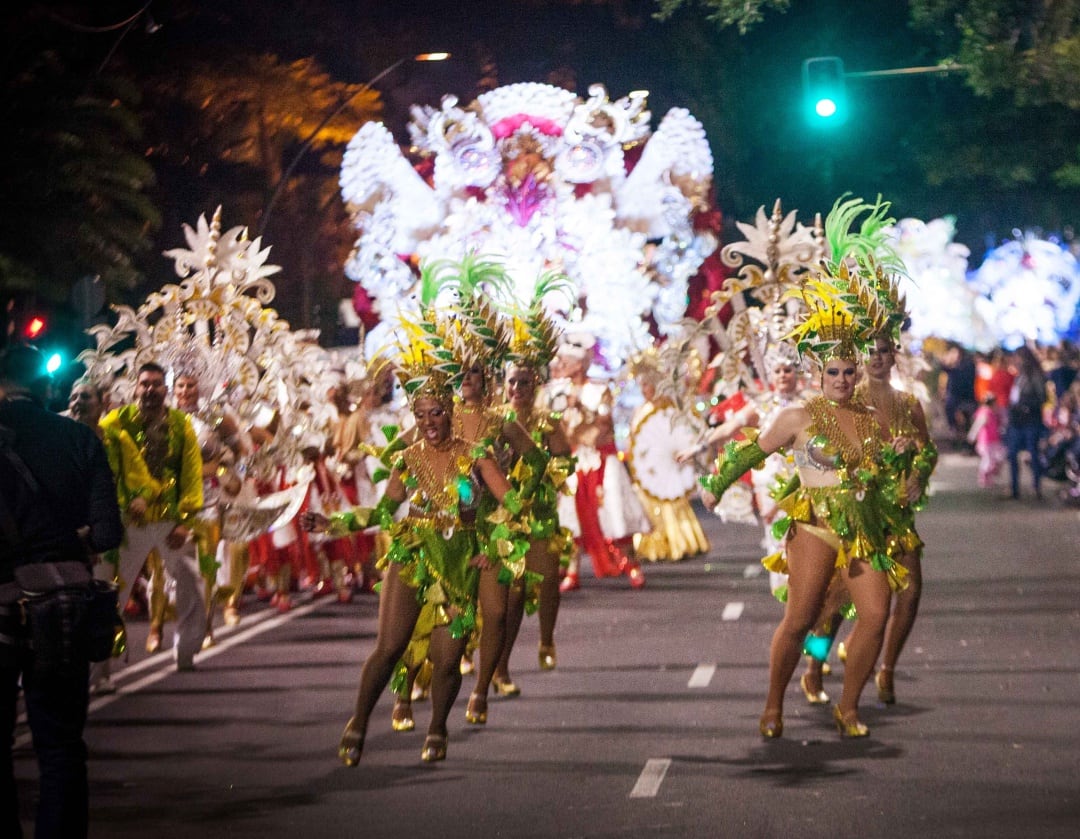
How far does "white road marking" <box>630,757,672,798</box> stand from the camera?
8.83 metres

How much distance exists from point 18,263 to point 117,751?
1049 cm

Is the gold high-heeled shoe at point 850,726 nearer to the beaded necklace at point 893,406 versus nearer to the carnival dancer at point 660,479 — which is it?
the beaded necklace at point 893,406

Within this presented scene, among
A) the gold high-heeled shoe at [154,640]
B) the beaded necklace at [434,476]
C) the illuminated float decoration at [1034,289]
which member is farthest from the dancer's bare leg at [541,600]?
the illuminated float decoration at [1034,289]

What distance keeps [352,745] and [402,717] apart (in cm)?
103

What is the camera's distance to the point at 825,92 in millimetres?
22047

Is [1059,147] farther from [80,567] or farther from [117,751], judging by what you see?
[80,567]

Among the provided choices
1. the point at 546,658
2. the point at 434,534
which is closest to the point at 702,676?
the point at 546,658

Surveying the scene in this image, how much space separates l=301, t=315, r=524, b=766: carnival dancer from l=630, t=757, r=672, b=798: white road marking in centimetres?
95

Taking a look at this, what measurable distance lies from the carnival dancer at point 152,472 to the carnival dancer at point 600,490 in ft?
21.3

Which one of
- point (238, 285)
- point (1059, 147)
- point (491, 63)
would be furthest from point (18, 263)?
point (1059, 147)

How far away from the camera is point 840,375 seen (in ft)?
33.3

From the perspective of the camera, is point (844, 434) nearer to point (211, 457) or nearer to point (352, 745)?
point (352, 745)

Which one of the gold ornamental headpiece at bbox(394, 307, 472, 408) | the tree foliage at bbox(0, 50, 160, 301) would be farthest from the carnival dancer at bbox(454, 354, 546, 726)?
the tree foliage at bbox(0, 50, 160, 301)

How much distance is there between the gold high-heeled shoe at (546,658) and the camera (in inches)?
503
